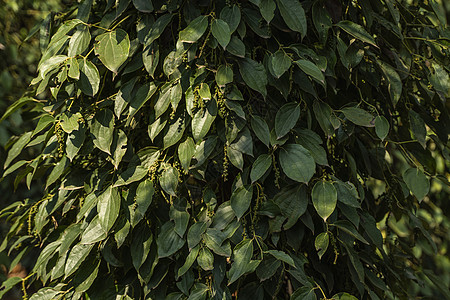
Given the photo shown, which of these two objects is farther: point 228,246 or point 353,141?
point 353,141

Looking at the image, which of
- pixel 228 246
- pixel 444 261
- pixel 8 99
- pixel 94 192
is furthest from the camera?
pixel 444 261

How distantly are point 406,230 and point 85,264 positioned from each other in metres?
1.73

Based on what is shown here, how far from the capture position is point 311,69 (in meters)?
0.92

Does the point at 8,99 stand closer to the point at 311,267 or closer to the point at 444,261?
the point at 311,267

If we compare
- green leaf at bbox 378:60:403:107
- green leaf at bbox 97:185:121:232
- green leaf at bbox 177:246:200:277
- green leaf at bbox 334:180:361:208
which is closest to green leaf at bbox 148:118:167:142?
green leaf at bbox 97:185:121:232

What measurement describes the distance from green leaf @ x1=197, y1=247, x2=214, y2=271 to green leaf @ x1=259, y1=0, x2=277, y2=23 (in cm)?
42

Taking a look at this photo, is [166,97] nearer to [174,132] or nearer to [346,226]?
[174,132]

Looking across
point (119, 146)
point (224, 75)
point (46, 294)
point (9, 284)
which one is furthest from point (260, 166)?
point (9, 284)

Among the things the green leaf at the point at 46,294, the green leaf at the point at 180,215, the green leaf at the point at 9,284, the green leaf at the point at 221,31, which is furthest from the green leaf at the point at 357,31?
the green leaf at the point at 9,284

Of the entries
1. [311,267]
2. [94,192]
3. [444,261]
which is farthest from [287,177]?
[444,261]

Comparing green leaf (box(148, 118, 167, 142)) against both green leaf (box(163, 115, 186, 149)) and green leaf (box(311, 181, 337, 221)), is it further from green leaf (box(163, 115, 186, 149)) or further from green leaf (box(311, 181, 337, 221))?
green leaf (box(311, 181, 337, 221))

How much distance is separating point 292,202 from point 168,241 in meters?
0.24

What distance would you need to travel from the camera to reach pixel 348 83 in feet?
3.44

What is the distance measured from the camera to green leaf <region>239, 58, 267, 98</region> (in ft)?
3.10
